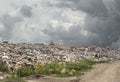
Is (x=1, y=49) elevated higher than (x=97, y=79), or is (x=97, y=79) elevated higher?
(x=1, y=49)

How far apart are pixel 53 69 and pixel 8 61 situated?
15.1 feet

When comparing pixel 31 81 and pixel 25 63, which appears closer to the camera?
pixel 31 81

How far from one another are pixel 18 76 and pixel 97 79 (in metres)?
5.73

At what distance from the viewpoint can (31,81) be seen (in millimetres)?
31750

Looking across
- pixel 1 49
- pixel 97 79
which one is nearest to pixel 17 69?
pixel 97 79

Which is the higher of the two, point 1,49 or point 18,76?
point 1,49

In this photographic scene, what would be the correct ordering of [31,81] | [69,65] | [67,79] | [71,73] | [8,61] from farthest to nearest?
[69,65] < [8,61] < [71,73] < [67,79] < [31,81]

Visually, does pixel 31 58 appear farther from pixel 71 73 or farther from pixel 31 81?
pixel 31 81

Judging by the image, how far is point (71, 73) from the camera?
37125 mm

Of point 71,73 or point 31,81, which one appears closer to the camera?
point 31,81

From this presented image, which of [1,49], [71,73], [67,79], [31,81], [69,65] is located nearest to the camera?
[31,81]

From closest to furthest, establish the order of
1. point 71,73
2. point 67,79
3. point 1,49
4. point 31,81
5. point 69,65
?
point 31,81, point 67,79, point 71,73, point 69,65, point 1,49

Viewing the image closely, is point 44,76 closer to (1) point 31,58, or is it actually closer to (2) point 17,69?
(2) point 17,69

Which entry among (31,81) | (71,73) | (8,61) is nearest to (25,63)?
(8,61)
